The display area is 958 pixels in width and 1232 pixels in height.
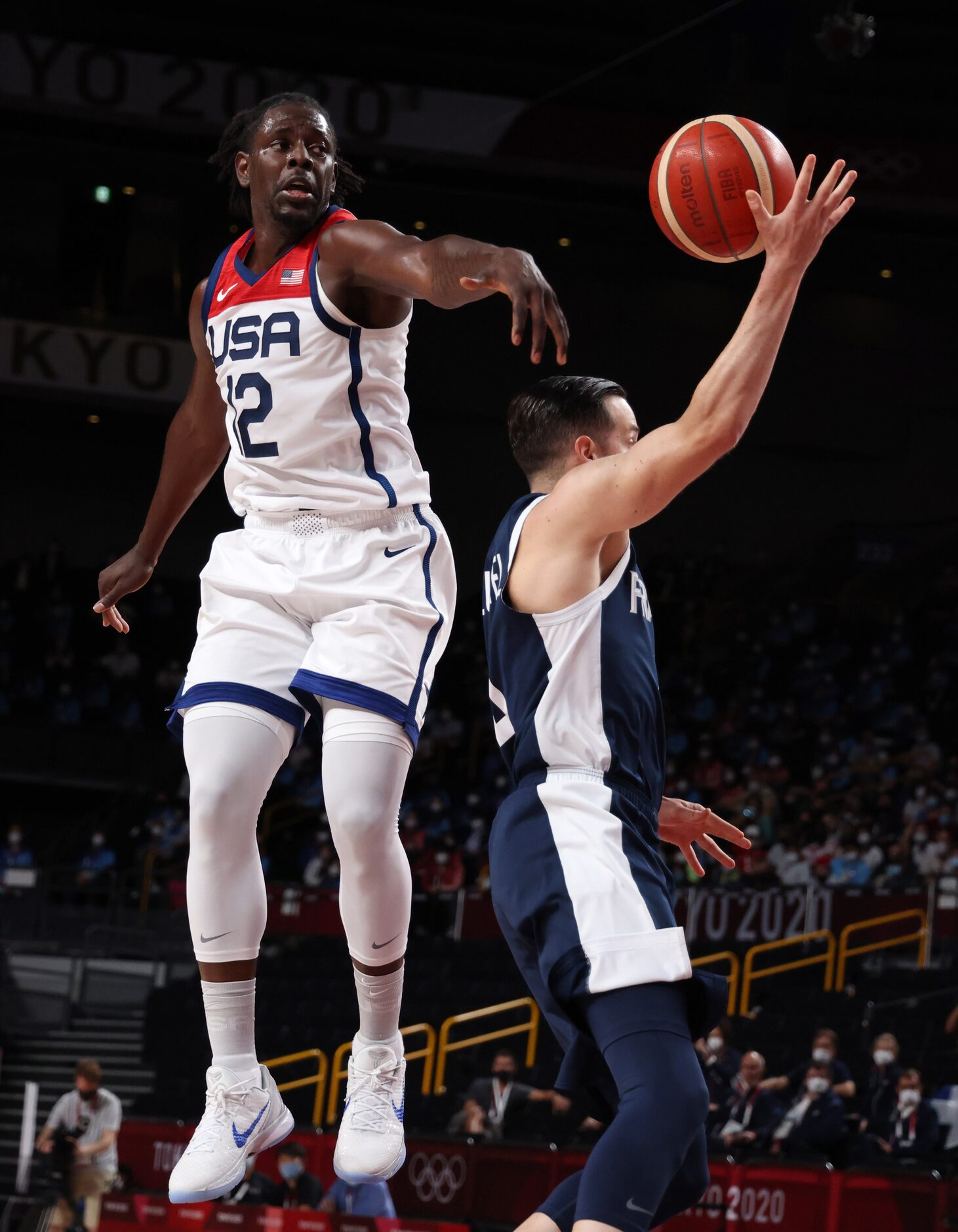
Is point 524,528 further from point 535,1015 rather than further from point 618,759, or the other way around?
point 535,1015

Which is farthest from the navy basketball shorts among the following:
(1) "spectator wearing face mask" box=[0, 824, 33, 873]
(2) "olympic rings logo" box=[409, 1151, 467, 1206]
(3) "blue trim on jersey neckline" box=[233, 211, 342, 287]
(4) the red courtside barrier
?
(1) "spectator wearing face mask" box=[0, 824, 33, 873]

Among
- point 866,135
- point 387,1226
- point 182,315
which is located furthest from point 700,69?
point 387,1226

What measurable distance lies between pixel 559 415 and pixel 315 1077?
10.3m

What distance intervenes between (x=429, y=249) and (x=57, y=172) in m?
21.6

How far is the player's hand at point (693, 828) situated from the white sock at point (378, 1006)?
82 centimetres

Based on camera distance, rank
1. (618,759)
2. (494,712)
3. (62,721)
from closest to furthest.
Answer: (618,759)
(494,712)
(62,721)

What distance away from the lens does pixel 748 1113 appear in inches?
427

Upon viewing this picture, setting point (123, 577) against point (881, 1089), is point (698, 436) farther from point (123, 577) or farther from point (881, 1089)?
point (881, 1089)

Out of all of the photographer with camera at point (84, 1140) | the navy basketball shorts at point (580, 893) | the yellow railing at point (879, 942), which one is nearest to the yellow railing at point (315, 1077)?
the photographer with camera at point (84, 1140)

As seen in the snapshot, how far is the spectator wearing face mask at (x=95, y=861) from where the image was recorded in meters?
19.7

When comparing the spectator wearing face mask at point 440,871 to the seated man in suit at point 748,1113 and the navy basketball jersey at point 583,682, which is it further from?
the navy basketball jersey at point 583,682

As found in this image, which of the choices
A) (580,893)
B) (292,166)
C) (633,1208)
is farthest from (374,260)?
(633,1208)

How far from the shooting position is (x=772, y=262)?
355 centimetres

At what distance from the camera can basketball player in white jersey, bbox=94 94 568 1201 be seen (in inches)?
160
